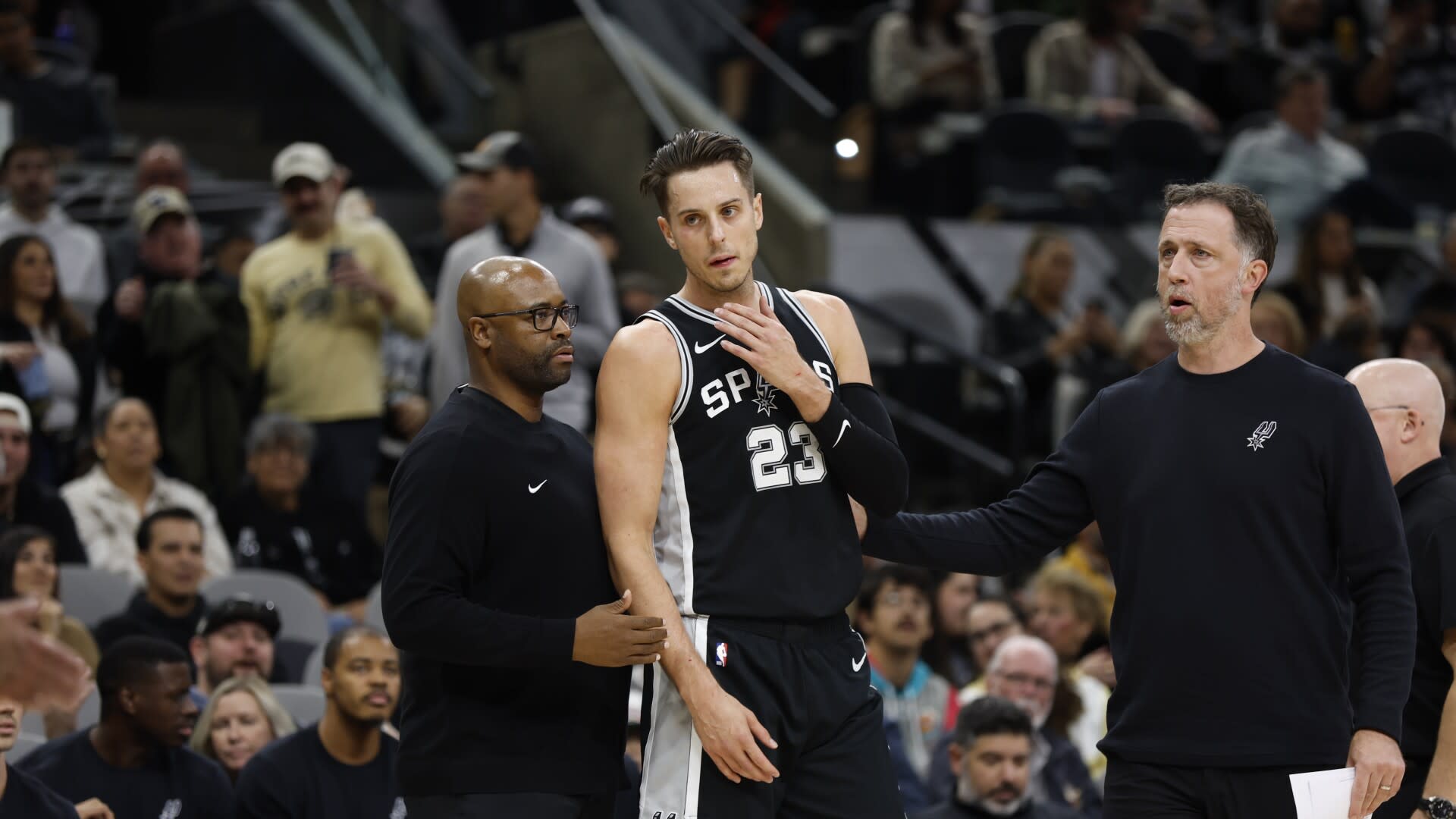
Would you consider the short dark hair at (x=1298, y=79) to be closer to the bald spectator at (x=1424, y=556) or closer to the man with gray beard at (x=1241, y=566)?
the bald spectator at (x=1424, y=556)

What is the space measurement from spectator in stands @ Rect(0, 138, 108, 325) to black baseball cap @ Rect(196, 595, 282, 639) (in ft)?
8.54

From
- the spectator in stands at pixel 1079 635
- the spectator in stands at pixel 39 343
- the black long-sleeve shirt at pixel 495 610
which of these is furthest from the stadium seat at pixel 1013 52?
the black long-sleeve shirt at pixel 495 610

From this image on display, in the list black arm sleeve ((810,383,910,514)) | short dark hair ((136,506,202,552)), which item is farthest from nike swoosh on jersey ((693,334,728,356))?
short dark hair ((136,506,202,552))

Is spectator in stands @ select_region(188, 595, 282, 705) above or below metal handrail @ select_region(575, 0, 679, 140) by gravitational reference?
below

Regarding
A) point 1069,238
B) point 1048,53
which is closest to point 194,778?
point 1069,238

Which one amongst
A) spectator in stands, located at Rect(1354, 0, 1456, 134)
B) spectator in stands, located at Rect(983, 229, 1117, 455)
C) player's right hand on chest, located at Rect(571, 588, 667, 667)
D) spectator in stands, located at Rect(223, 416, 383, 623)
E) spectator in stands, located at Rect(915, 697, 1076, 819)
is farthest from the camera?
spectator in stands, located at Rect(1354, 0, 1456, 134)

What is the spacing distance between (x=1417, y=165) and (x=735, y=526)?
10.8 m

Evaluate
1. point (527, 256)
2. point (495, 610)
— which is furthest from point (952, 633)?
point (495, 610)

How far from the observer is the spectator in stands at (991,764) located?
278 inches

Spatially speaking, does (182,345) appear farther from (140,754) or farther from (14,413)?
(140,754)

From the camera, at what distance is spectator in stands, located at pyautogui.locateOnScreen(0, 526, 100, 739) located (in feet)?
23.7

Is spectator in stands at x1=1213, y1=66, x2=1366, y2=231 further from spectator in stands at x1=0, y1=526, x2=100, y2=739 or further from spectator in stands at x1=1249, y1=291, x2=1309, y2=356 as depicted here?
spectator in stands at x1=0, y1=526, x2=100, y2=739

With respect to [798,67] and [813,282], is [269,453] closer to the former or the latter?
[813,282]

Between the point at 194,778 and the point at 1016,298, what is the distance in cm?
642
